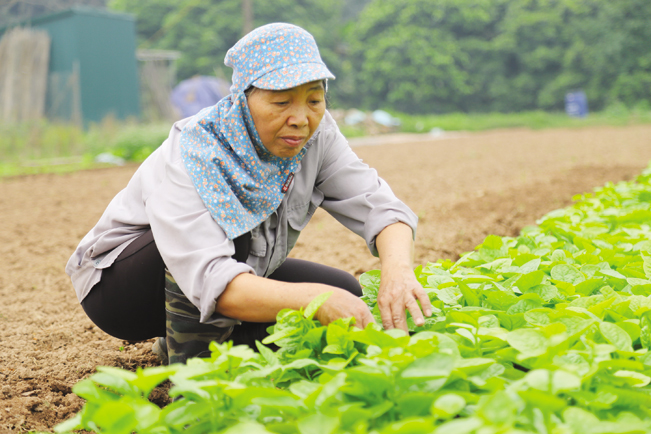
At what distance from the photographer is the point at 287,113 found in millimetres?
1523

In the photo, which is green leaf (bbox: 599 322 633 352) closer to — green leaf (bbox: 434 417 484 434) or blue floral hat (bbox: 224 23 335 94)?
green leaf (bbox: 434 417 484 434)

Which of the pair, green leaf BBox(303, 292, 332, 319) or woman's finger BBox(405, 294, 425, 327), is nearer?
green leaf BBox(303, 292, 332, 319)

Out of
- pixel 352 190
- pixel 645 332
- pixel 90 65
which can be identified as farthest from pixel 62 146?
pixel 645 332

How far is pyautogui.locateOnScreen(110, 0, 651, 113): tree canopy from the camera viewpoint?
973 inches

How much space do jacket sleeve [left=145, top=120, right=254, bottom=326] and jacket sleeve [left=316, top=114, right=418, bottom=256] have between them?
0.52 metres

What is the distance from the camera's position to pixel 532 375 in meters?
0.89

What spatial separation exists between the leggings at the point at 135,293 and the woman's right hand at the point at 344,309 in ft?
1.37

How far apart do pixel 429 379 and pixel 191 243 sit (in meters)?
0.69

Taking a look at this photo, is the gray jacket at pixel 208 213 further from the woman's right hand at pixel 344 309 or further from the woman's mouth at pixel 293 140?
the woman's right hand at pixel 344 309

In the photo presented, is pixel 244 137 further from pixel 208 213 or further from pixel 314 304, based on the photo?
pixel 314 304

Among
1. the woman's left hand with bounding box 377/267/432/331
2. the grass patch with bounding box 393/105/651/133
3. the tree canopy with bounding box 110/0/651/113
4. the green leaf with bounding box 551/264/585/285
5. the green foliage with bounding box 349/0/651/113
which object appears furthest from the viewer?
the tree canopy with bounding box 110/0/651/113

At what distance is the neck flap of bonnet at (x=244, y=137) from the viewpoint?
4.81 ft

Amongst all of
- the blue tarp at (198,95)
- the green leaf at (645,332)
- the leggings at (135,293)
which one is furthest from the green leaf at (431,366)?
the blue tarp at (198,95)

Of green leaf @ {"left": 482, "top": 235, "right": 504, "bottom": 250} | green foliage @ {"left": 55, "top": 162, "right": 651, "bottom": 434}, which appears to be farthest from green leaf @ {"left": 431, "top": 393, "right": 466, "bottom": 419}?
green leaf @ {"left": 482, "top": 235, "right": 504, "bottom": 250}
